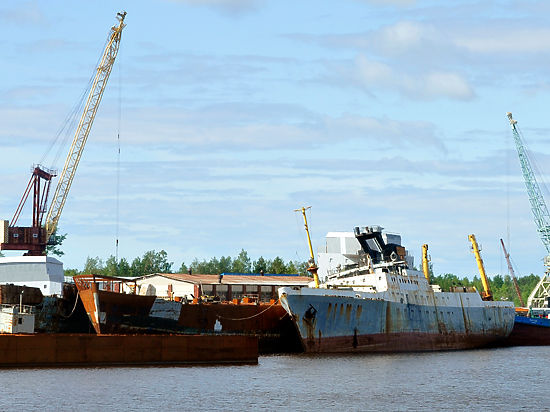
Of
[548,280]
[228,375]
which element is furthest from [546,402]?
[548,280]

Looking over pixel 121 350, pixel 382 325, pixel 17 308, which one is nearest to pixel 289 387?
pixel 121 350

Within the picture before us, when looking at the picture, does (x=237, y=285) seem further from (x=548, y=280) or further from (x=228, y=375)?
(x=548, y=280)

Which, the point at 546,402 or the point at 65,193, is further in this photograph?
the point at 65,193

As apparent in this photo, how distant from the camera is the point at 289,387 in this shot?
54.6 m

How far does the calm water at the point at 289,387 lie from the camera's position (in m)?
48.1

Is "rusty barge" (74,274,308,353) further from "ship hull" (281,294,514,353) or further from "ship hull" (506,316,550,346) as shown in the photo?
"ship hull" (506,316,550,346)

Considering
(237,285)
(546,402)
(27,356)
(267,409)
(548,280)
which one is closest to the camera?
(267,409)

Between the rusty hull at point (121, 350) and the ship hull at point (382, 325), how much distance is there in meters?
9.00

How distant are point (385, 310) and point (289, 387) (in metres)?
27.9

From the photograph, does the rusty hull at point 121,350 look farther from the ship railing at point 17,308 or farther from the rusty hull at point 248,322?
the rusty hull at point 248,322

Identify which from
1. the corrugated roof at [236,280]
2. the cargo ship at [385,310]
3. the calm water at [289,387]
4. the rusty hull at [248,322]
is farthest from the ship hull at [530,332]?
the rusty hull at [248,322]

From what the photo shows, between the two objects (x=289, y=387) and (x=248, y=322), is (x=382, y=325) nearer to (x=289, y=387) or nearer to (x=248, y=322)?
(x=248, y=322)

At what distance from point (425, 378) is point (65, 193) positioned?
86665 mm

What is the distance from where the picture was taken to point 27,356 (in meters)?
58.8
